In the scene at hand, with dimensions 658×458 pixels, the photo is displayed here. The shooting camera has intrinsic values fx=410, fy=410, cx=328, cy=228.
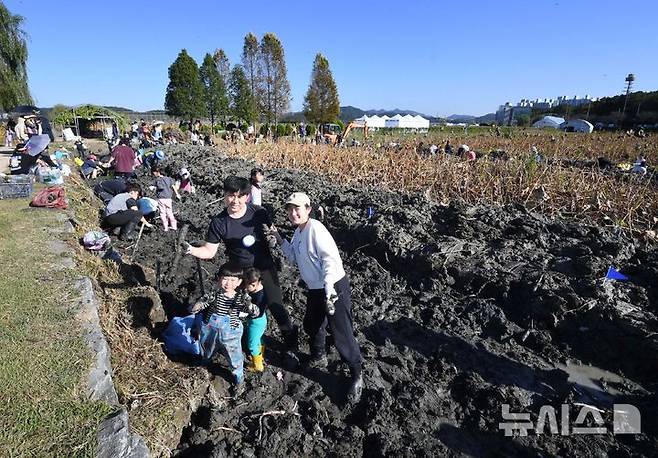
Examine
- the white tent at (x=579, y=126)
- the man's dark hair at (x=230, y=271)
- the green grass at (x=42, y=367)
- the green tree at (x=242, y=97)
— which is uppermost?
the green tree at (x=242, y=97)

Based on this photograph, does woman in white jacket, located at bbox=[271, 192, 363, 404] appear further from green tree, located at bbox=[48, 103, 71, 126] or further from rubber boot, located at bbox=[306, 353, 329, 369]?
green tree, located at bbox=[48, 103, 71, 126]

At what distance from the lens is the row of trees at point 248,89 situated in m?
38.4

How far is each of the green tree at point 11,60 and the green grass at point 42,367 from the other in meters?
23.1

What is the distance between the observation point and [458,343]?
400 centimetres

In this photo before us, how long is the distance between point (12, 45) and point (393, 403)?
27.7 metres

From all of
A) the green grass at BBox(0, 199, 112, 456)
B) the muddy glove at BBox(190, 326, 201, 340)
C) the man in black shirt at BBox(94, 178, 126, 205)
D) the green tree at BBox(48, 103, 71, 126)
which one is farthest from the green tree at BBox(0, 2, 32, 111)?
the muddy glove at BBox(190, 326, 201, 340)

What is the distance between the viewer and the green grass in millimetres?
2129

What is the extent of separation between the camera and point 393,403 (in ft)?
10.2

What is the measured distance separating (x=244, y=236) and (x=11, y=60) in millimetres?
26284

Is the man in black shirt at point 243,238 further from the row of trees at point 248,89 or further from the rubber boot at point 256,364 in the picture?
the row of trees at point 248,89

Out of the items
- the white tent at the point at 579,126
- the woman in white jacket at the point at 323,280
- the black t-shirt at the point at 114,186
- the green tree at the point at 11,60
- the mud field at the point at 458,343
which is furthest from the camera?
the white tent at the point at 579,126

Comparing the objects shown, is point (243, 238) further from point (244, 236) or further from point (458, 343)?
point (458, 343)

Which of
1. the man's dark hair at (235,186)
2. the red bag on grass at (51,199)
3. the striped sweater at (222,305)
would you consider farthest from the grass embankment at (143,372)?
the red bag on grass at (51,199)

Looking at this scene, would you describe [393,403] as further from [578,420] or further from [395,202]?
[395,202]
